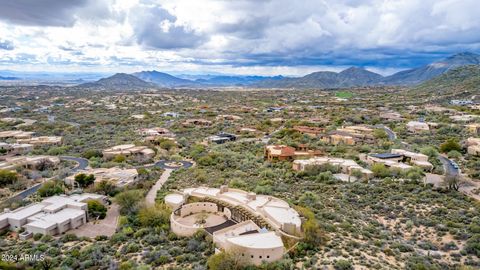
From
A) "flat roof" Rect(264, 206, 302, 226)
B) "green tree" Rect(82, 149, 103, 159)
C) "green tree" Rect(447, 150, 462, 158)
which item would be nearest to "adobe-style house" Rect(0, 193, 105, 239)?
"flat roof" Rect(264, 206, 302, 226)

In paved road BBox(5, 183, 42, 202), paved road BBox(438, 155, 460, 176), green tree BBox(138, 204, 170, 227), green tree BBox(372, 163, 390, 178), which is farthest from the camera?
paved road BBox(438, 155, 460, 176)

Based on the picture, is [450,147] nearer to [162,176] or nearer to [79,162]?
[162,176]

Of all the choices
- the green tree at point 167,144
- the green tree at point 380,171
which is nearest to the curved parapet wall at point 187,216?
the green tree at point 380,171

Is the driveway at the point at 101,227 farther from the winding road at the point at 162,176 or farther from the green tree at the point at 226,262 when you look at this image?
the green tree at the point at 226,262

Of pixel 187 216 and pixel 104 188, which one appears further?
pixel 104 188

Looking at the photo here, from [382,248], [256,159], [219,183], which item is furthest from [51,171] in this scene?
[382,248]

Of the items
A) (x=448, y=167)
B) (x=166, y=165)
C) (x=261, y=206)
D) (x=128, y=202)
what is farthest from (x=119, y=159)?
(x=448, y=167)

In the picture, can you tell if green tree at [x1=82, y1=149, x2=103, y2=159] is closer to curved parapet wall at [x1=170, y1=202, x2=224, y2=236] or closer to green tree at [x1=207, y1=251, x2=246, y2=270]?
curved parapet wall at [x1=170, y1=202, x2=224, y2=236]
